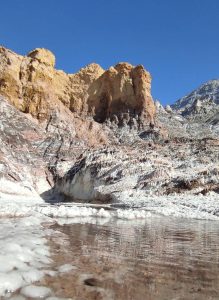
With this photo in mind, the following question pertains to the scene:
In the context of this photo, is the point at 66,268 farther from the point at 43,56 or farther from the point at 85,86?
the point at 85,86

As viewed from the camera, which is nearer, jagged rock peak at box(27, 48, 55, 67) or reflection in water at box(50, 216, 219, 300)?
reflection in water at box(50, 216, 219, 300)

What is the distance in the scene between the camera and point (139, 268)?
312 inches

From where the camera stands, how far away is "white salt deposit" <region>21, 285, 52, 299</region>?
564 centimetres

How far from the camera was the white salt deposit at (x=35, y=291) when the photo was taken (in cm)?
564

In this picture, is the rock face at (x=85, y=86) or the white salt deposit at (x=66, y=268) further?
the rock face at (x=85, y=86)

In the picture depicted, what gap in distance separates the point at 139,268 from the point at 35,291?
9.04 ft

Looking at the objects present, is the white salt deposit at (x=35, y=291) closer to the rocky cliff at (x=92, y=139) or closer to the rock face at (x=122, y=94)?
the rocky cliff at (x=92, y=139)

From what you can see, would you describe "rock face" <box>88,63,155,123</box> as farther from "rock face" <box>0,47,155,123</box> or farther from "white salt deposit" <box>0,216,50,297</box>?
"white salt deposit" <box>0,216,50,297</box>

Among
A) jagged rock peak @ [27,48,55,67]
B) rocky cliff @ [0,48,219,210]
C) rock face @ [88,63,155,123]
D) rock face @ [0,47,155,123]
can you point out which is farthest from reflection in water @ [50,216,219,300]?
jagged rock peak @ [27,48,55,67]

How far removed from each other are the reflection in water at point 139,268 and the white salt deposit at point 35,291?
250 millimetres

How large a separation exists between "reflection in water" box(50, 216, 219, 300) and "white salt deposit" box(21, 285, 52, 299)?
250mm

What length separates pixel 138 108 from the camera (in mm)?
97375

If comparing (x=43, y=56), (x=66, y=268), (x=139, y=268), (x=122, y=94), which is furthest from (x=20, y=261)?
(x=43, y=56)

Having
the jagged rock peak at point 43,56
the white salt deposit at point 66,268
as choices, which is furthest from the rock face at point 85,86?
the white salt deposit at point 66,268
